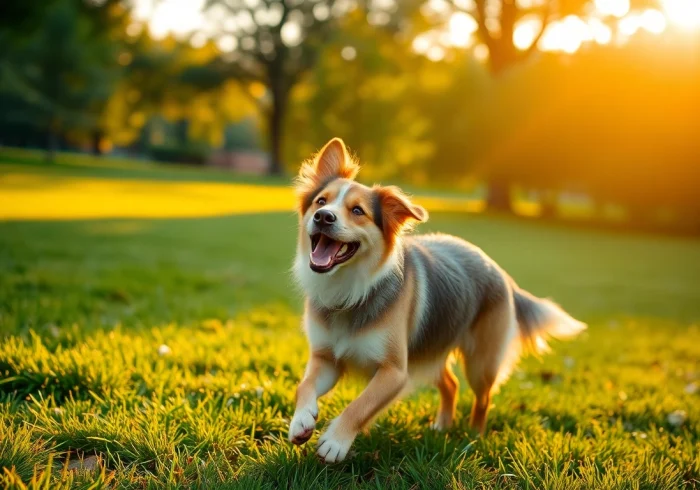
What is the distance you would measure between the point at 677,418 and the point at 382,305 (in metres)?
2.82

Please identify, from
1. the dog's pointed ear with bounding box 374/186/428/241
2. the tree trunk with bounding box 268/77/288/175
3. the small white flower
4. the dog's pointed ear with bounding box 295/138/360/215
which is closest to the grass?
the small white flower

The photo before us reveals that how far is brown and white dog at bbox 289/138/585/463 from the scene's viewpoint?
12.4ft

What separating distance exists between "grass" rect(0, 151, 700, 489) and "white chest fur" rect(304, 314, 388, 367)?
50cm

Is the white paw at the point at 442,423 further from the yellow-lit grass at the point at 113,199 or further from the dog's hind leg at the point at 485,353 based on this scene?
the yellow-lit grass at the point at 113,199

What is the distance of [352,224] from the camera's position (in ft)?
13.1

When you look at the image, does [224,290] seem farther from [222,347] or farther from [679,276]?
[679,276]

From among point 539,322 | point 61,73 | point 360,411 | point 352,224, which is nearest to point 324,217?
point 352,224

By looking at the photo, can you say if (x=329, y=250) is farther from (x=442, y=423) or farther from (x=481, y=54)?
(x=481, y=54)

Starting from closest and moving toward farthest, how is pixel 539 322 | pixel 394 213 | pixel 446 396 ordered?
pixel 394 213
pixel 446 396
pixel 539 322

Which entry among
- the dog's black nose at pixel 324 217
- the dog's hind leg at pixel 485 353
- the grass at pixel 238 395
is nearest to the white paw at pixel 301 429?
the grass at pixel 238 395

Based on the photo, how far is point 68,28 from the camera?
4141 cm

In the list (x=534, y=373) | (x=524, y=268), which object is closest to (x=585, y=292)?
(x=524, y=268)

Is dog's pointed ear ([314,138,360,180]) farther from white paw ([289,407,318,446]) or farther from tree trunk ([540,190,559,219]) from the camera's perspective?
tree trunk ([540,190,559,219])

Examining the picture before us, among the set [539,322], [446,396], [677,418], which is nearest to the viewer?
[446,396]
